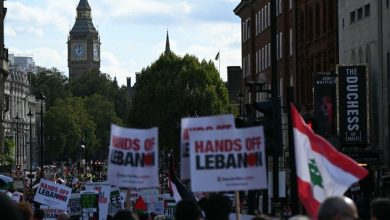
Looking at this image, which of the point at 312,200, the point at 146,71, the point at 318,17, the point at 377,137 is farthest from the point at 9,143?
the point at 312,200

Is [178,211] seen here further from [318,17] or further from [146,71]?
[146,71]

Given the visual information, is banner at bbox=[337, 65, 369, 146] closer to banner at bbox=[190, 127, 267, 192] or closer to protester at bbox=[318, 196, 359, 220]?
banner at bbox=[190, 127, 267, 192]

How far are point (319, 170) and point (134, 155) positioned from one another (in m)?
2.84

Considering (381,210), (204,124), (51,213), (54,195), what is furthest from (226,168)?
(51,213)

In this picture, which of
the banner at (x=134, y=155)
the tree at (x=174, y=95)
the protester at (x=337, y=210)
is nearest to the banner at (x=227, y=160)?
the banner at (x=134, y=155)

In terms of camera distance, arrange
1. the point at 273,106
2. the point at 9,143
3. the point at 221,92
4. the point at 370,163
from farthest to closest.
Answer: the point at 9,143, the point at 221,92, the point at 370,163, the point at 273,106

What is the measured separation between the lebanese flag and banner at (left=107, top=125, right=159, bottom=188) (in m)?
2.37

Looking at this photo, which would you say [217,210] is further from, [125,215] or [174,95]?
[174,95]

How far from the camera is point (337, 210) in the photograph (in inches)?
522

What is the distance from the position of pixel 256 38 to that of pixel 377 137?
37.4 metres

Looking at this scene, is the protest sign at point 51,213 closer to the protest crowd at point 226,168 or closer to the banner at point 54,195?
the banner at point 54,195

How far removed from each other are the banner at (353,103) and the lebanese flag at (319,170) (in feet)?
123

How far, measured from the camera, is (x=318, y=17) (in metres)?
70.7

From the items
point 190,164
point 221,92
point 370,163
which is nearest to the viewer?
point 190,164
